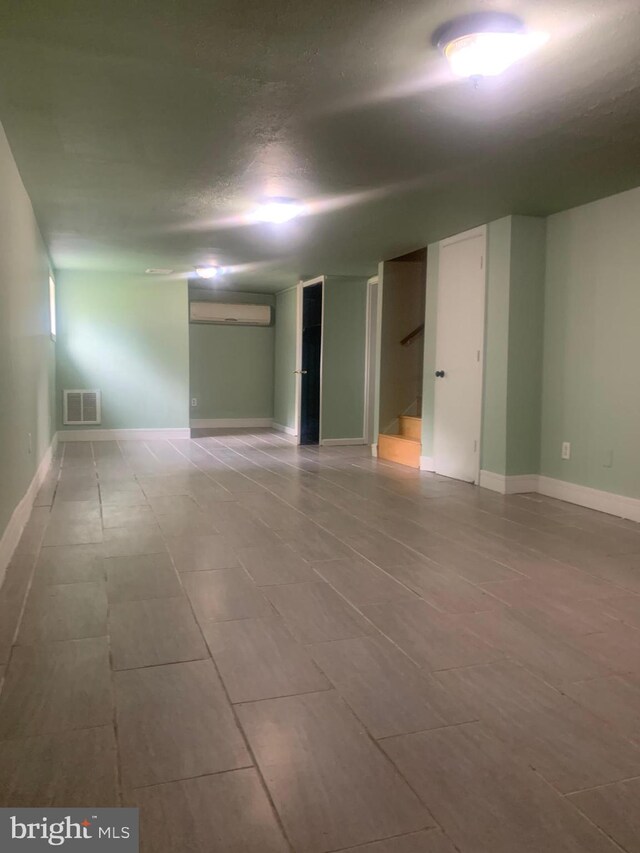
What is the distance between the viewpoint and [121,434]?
324 inches

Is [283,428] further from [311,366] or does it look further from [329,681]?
[329,681]

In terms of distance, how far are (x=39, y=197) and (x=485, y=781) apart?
14.4 feet

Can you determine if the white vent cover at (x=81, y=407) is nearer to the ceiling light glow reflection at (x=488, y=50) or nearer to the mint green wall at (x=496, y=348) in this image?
the mint green wall at (x=496, y=348)

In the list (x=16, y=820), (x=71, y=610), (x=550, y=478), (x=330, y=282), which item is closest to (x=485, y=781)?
(x=16, y=820)

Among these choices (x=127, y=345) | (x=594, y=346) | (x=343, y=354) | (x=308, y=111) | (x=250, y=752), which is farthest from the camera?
(x=127, y=345)

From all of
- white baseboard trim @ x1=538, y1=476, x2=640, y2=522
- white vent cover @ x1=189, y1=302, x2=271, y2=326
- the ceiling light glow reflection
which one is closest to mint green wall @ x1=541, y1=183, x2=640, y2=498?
white baseboard trim @ x1=538, y1=476, x2=640, y2=522

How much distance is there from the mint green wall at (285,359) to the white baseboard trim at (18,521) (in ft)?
14.5

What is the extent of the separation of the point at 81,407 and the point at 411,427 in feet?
13.5

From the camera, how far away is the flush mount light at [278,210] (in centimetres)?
437

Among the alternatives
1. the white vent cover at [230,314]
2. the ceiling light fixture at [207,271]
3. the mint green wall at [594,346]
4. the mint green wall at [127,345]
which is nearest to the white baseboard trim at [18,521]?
the mint green wall at [127,345]

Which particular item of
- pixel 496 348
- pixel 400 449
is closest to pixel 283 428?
pixel 400 449

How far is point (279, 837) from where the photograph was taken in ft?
4.30

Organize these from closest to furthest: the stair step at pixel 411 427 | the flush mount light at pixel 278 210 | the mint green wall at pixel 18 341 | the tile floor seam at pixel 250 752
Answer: the tile floor seam at pixel 250 752
the mint green wall at pixel 18 341
the flush mount light at pixel 278 210
the stair step at pixel 411 427

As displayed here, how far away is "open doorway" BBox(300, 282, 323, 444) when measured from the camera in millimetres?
8266
